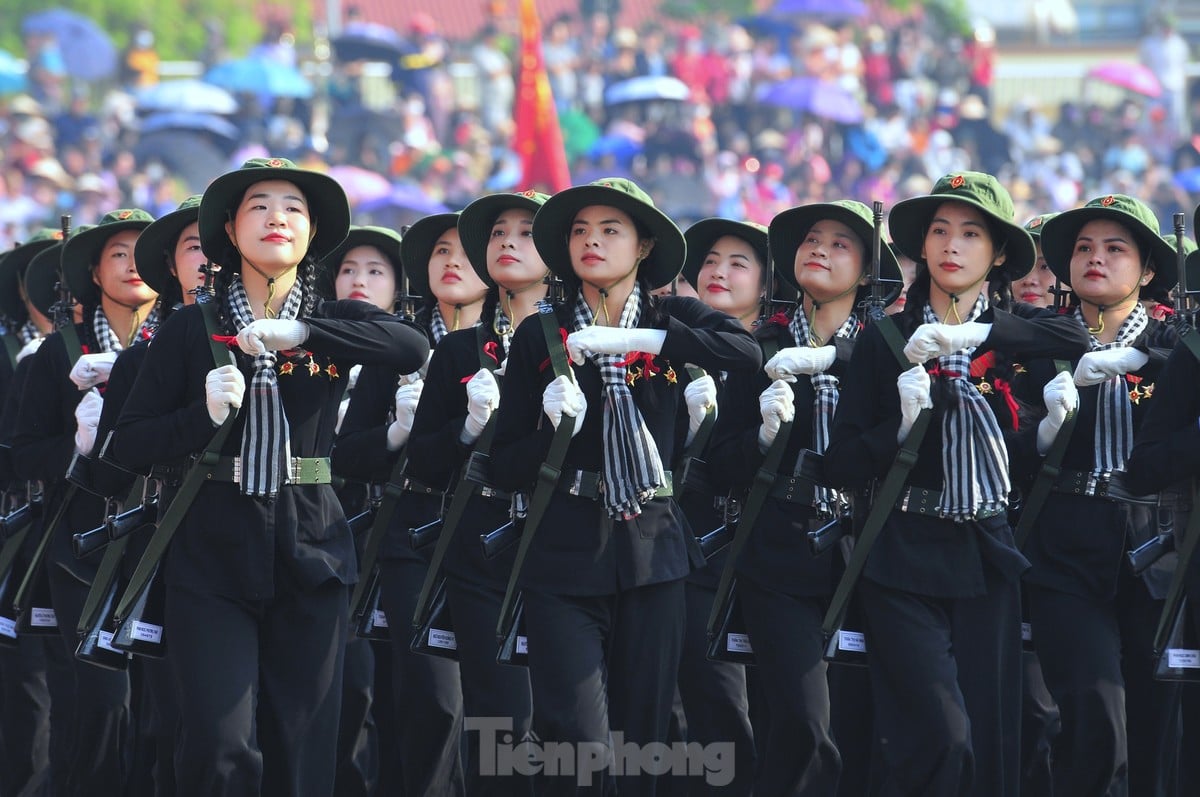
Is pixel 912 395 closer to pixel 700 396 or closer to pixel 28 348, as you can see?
pixel 700 396

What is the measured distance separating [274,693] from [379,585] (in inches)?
64.4

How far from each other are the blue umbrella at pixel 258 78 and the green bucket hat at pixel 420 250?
22.5 meters

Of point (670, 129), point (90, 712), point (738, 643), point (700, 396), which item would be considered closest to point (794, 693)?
point (738, 643)

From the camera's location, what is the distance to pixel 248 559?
588 centimetres

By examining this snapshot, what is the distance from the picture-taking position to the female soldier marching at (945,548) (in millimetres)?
6098

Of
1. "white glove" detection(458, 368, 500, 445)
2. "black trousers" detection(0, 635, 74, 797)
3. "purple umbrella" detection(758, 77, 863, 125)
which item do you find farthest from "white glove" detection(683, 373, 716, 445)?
"purple umbrella" detection(758, 77, 863, 125)

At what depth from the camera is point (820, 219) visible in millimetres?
7469

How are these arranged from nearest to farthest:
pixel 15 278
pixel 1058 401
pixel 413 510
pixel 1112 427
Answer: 1. pixel 1058 401
2. pixel 1112 427
3. pixel 413 510
4. pixel 15 278

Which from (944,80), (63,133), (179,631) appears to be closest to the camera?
(179,631)

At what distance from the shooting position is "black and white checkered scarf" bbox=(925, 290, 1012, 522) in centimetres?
620

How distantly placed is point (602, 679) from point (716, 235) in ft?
8.90

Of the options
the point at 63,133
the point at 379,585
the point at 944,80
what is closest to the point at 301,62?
the point at 63,133

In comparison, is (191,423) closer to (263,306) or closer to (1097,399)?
(263,306)

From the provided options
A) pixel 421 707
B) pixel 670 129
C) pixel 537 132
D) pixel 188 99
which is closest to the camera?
pixel 421 707
